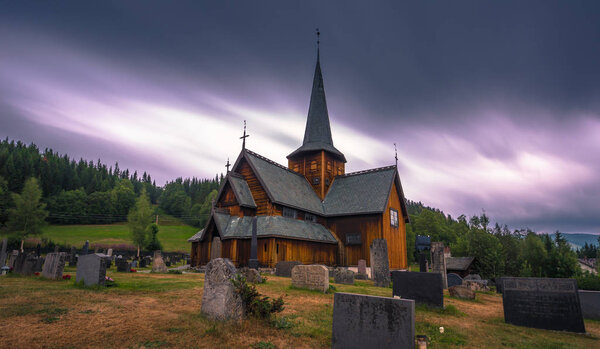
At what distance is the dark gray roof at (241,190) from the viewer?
25.7 meters

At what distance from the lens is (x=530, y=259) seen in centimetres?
3622

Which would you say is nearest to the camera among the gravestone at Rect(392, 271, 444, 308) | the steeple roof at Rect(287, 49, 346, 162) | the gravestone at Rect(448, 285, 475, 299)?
the gravestone at Rect(392, 271, 444, 308)

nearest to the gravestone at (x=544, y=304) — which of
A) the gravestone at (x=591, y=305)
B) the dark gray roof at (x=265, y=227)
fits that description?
the gravestone at (x=591, y=305)

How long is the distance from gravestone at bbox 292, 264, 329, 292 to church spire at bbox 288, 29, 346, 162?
23.1 m

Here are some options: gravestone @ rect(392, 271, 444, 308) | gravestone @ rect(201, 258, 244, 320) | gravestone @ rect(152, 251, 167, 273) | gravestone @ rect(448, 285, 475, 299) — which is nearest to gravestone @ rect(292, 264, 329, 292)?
gravestone @ rect(392, 271, 444, 308)

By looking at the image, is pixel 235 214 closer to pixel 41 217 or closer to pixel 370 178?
pixel 370 178

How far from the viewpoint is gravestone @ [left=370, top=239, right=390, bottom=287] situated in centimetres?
1709

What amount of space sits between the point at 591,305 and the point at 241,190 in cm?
2303

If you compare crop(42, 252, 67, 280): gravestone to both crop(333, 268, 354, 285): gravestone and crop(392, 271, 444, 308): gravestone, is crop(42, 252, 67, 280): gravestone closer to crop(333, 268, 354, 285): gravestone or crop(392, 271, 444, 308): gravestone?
crop(333, 268, 354, 285): gravestone

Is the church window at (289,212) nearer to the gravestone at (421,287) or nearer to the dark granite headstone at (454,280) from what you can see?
the dark granite headstone at (454,280)

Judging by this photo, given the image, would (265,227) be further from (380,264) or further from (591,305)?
(591,305)

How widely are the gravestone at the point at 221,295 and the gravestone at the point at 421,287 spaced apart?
673cm

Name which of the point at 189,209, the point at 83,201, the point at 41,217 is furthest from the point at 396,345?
the point at 189,209

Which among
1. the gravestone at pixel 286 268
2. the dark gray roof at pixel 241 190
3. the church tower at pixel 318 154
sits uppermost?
the church tower at pixel 318 154
